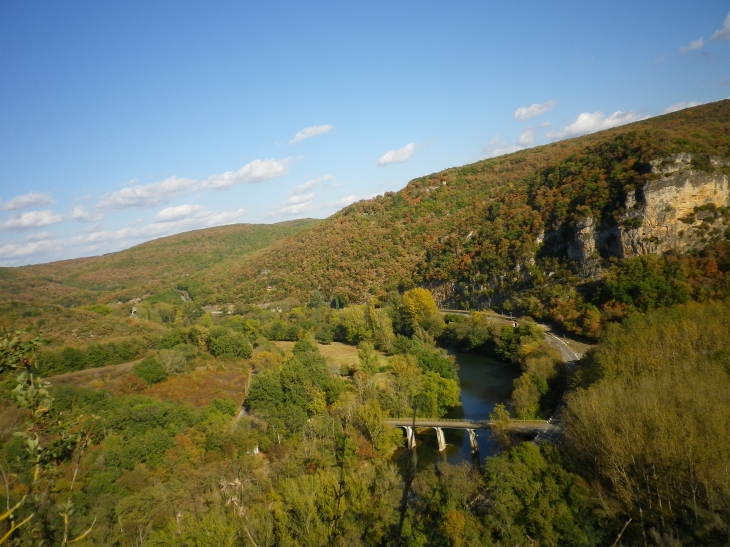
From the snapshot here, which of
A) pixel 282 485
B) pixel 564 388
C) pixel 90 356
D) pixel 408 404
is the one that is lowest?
pixel 564 388

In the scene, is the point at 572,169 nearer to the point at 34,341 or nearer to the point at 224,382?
the point at 224,382

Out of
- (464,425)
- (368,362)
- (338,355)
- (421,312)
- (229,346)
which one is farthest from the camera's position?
(421,312)

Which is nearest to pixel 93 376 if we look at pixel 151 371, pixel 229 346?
pixel 151 371

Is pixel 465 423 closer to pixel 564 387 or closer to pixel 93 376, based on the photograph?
pixel 564 387

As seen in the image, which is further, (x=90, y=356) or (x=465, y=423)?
(x=90, y=356)

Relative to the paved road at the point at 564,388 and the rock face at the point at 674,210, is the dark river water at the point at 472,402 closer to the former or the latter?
the paved road at the point at 564,388

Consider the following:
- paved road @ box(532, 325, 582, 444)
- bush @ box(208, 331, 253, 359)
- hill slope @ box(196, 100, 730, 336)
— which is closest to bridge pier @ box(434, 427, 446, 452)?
paved road @ box(532, 325, 582, 444)

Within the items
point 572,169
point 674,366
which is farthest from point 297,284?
point 674,366
